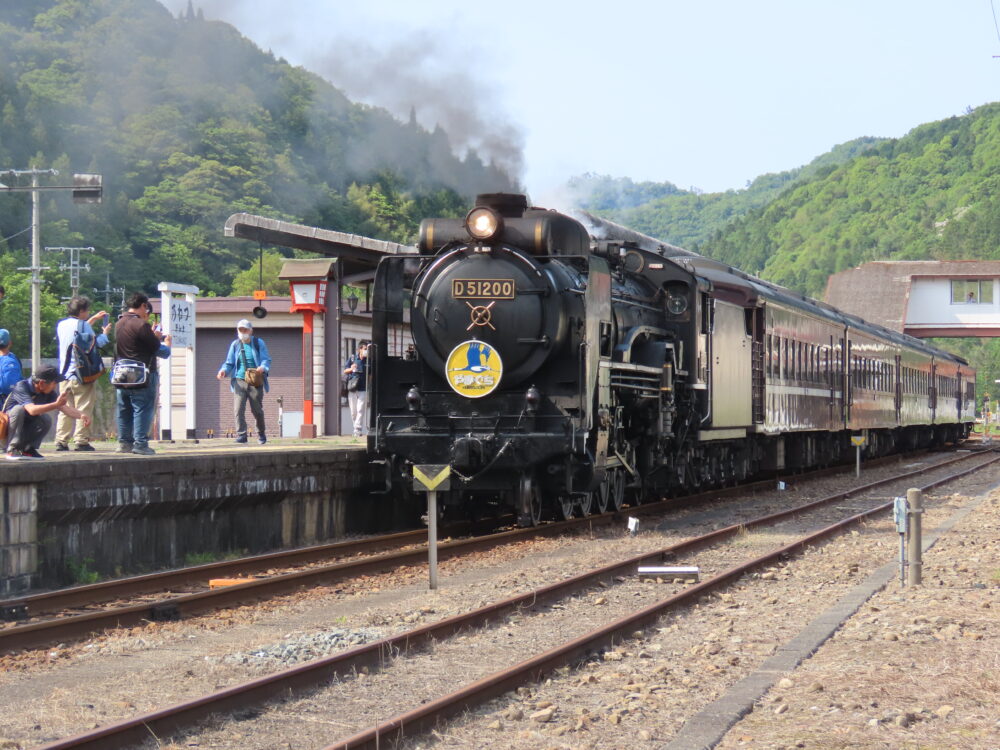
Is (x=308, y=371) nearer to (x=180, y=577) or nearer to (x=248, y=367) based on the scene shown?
(x=248, y=367)

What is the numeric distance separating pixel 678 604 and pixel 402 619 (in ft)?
6.98

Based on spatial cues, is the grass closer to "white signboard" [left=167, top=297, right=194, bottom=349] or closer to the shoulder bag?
the shoulder bag

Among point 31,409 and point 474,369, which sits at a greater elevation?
point 474,369

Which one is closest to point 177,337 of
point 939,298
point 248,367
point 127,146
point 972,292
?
point 248,367

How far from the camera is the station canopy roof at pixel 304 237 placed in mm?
17344

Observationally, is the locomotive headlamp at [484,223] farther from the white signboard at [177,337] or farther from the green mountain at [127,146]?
the green mountain at [127,146]

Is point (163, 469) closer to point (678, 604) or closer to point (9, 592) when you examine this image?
point (9, 592)

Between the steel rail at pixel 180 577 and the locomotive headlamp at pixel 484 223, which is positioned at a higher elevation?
the locomotive headlamp at pixel 484 223

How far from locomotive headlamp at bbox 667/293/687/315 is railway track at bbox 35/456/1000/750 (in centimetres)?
583

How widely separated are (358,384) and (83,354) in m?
6.91

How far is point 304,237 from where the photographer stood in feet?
58.7

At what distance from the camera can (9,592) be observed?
952 cm

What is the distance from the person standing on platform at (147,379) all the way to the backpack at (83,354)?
43 centimetres

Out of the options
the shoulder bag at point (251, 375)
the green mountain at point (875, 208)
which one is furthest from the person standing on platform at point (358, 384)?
the green mountain at point (875, 208)
